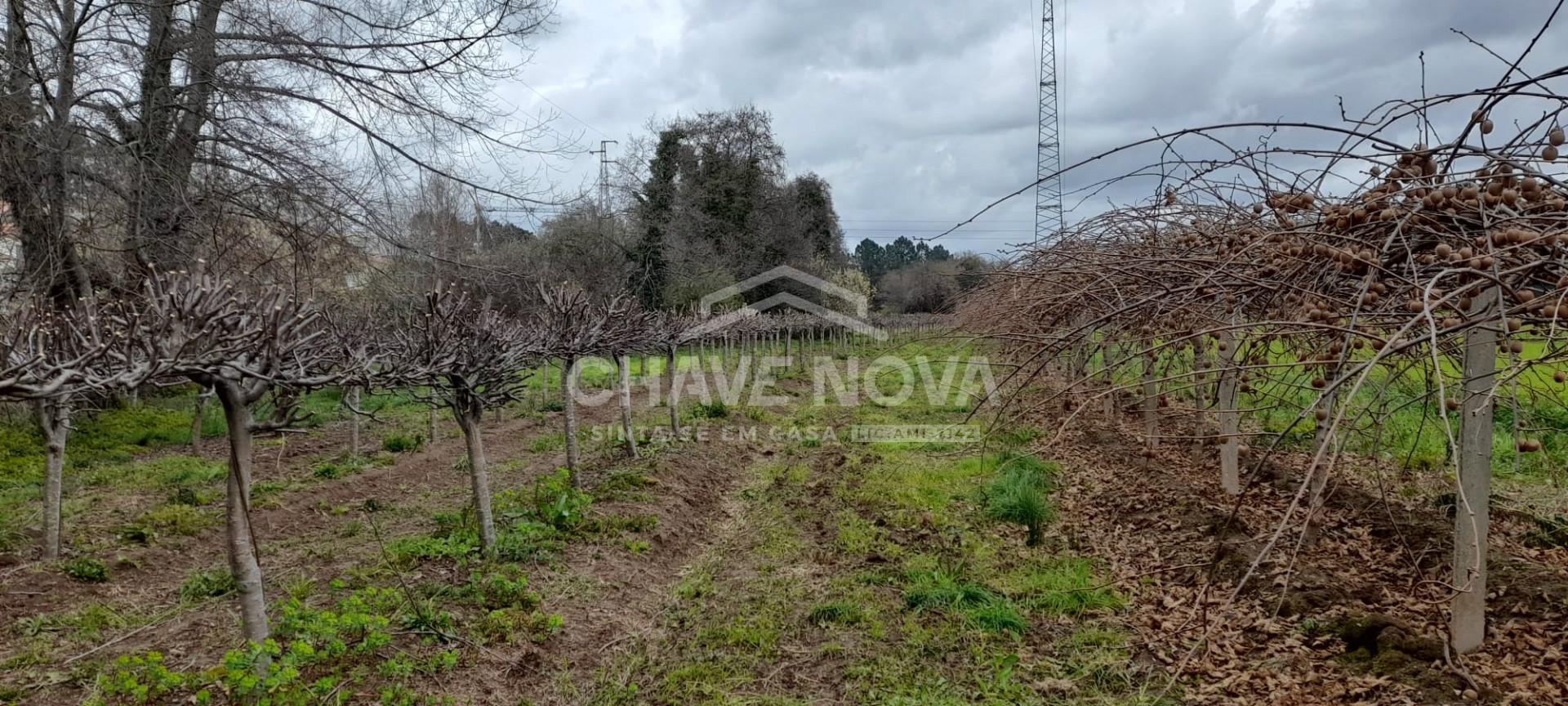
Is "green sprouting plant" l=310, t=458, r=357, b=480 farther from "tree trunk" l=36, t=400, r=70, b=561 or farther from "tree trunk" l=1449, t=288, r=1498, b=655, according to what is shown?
"tree trunk" l=1449, t=288, r=1498, b=655

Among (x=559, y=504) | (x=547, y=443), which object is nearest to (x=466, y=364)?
(x=559, y=504)

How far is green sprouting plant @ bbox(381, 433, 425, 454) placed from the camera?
10156 millimetres

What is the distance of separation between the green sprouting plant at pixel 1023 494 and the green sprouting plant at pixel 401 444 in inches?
292

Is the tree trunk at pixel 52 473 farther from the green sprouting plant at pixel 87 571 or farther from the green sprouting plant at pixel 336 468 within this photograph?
the green sprouting plant at pixel 336 468

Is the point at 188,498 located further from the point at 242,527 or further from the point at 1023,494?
the point at 1023,494

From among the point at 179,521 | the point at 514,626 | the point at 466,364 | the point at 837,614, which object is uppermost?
the point at 466,364

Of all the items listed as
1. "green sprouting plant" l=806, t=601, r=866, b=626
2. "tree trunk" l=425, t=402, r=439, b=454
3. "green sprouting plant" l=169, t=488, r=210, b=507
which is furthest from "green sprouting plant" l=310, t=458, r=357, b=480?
"green sprouting plant" l=806, t=601, r=866, b=626

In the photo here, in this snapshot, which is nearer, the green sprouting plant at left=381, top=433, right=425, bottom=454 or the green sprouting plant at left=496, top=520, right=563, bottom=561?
the green sprouting plant at left=496, top=520, right=563, bottom=561

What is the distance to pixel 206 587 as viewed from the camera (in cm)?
496

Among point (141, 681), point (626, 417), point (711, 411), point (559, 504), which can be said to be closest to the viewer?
point (141, 681)

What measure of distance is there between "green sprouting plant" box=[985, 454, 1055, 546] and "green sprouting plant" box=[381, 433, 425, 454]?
7.42 metres

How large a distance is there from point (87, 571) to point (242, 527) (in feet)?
9.35

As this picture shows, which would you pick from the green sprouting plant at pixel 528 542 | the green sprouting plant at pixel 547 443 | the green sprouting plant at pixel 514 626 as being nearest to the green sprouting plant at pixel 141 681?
the green sprouting plant at pixel 514 626

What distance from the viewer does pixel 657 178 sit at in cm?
2991
